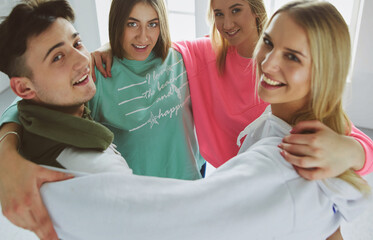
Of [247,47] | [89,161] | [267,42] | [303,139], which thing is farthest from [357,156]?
[247,47]

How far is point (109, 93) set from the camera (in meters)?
1.09

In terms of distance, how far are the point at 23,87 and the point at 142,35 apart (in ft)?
1.63

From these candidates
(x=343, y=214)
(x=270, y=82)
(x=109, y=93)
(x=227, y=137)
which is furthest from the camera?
(x=227, y=137)

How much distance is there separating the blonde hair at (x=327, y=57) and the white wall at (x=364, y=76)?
1.81 meters

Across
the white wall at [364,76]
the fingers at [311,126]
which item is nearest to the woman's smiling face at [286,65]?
the fingers at [311,126]

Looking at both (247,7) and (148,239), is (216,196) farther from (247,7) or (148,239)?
(247,7)

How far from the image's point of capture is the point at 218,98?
1.28 meters

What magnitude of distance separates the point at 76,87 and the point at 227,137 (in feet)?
2.39

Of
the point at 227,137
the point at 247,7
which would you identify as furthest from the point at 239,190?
the point at 247,7

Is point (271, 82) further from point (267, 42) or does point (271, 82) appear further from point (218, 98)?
point (218, 98)

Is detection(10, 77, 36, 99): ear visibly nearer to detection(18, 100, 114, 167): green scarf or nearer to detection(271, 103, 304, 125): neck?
detection(18, 100, 114, 167): green scarf

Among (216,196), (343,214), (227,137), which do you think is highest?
(216,196)

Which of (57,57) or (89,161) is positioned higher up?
(57,57)

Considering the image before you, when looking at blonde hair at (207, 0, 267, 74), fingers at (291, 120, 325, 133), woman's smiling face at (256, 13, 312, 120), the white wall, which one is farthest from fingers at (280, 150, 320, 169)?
the white wall
